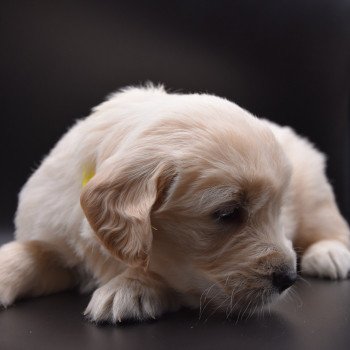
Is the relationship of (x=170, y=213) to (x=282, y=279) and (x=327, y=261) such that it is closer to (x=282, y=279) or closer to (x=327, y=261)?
(x=282, y=279)

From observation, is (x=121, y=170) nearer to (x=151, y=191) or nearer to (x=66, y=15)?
(x=151, y=191)

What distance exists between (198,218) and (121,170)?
25 centimetres

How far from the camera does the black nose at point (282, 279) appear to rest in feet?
5.95

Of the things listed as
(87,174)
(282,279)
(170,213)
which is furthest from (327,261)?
(87,174)

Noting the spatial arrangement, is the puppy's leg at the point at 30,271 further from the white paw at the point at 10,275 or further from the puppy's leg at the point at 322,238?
the puppy's leg at the point at 322,238

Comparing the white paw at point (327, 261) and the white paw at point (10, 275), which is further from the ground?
Answer: the white paw at point (327, 261)

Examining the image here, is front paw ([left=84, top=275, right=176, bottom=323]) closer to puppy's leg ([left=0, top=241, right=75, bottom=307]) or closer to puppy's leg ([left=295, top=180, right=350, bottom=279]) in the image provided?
puppy's leg ([left=0, top=241, right=75, bottom=307])

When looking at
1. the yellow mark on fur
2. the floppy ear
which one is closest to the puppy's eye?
the floppy ear

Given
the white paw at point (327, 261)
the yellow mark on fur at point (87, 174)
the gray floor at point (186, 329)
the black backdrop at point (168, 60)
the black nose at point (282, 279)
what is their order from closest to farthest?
the gray floor at point (186, 329) < the black nose at point (282, 279) < the yellow mark on fur at point (87, 174) < the white paw at point (327, 261) < the black backdrop at point (168, 60)

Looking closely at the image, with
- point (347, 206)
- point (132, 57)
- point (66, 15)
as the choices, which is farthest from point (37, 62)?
point (347, 206)

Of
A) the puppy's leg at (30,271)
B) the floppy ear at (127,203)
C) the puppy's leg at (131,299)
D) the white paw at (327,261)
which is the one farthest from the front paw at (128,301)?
the white paw at (327,261)

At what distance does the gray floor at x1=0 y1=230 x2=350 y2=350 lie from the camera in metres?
1.70

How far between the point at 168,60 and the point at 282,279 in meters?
1.87

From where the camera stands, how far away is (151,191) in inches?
69.0
